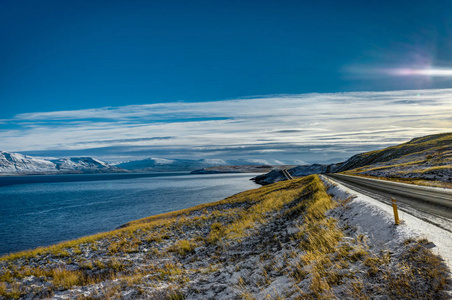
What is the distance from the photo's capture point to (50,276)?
1291 centimetres

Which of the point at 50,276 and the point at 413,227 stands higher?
Answer: the point at 413,227

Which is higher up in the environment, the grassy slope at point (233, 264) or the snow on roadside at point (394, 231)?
the snow on roadside at point (394, 231)

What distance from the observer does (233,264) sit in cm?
1204

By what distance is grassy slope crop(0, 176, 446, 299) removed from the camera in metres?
6.39

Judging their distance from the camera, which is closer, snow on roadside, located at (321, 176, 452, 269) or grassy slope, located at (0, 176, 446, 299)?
grassy slope, located at (0, 176, 446, 299)

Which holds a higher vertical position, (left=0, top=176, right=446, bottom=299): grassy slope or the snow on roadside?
the snow on roadside

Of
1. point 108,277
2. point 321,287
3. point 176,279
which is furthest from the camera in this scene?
point 108,277

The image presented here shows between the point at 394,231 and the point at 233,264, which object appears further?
the point at 233,264

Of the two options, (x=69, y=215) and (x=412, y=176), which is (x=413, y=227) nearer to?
(x=412, y=176)

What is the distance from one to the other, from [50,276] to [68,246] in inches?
288

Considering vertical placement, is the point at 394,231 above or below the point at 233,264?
above

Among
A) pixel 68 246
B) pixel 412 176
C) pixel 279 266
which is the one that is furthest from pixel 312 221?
pixel 412 176

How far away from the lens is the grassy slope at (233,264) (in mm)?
6387

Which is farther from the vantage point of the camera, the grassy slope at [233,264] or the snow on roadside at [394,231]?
the snow on roadside at [394,231]
